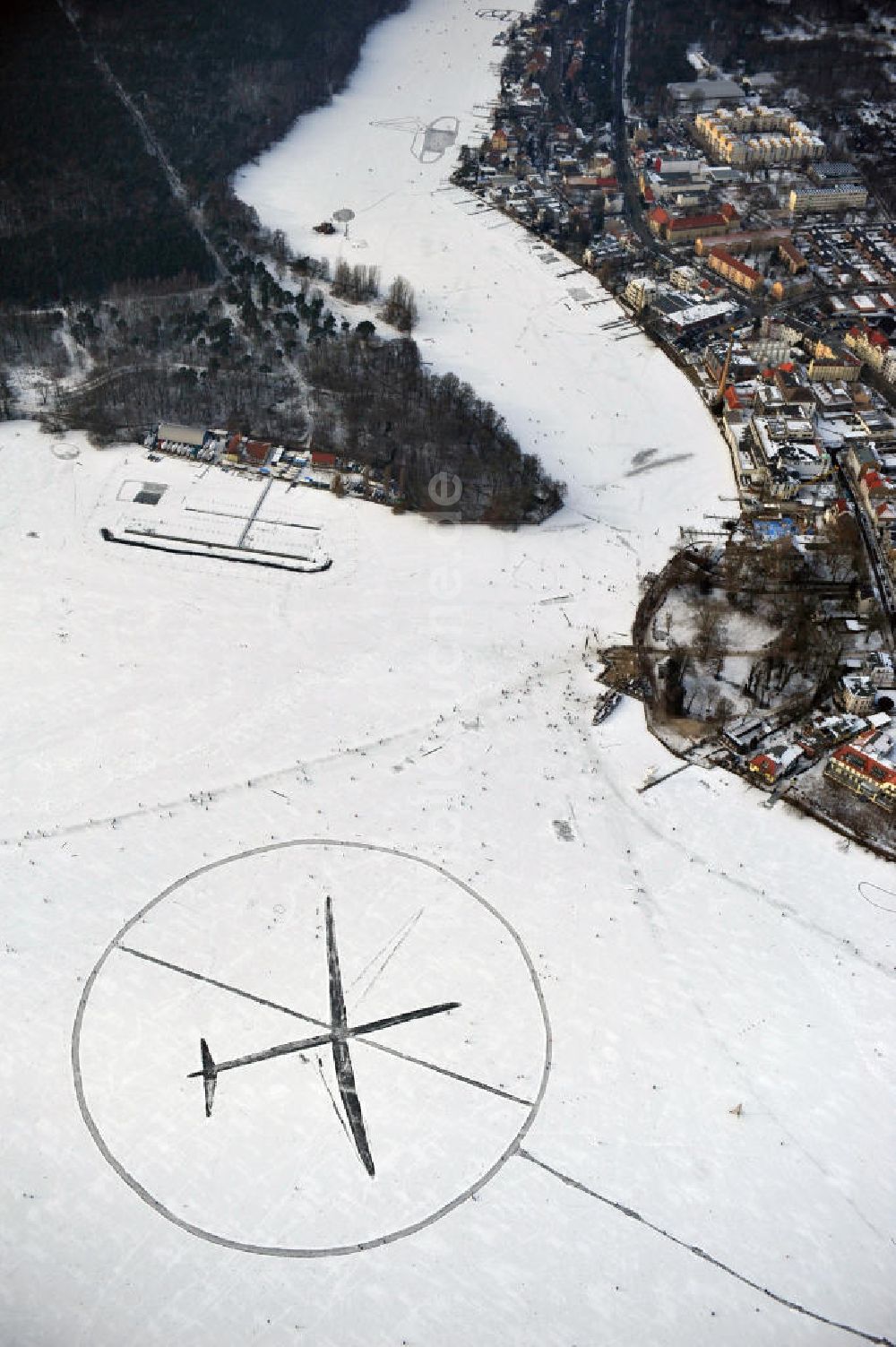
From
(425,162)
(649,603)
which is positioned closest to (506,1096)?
(649,603)

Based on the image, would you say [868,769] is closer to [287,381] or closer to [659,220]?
[287,381]

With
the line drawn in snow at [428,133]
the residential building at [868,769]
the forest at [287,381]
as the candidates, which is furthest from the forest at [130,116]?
the residential building at [868,769]

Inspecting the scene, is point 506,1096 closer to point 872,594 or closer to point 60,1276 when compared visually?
point 60,1276

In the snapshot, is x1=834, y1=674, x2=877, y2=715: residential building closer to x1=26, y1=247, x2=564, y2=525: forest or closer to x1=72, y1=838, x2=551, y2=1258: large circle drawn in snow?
x1=26, y1=247, x2=564, y2=525: forest

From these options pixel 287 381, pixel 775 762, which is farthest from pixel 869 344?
pixel 775 762

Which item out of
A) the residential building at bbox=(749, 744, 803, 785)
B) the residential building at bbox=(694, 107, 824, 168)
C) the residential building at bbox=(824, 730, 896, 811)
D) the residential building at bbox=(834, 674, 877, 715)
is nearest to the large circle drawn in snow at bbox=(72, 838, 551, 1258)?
the residential building at bbox=(749, 744, 803, 785)
